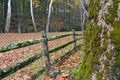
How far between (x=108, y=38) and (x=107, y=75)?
0.46 metres

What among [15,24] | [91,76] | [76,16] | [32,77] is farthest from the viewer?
[76,16]

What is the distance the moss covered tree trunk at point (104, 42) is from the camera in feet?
10.8

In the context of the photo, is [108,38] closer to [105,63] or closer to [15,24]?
[105,63]

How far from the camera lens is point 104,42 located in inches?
134

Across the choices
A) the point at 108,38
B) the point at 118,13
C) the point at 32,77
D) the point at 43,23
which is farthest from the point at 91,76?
the point at 43,23

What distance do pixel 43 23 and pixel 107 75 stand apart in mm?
45908

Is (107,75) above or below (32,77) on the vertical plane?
above

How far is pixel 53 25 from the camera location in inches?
1977

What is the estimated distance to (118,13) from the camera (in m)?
3.34

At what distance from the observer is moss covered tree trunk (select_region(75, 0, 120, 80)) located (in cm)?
330

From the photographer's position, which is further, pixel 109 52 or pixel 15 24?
pixel 15 24

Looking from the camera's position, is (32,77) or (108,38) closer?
(108,38)

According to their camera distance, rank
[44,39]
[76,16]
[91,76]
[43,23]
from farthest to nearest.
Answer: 1. [76,16]
2. [43,23]
3. [44,39]
4. [91,76]

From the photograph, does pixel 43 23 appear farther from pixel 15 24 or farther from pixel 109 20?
pixel 109 20
